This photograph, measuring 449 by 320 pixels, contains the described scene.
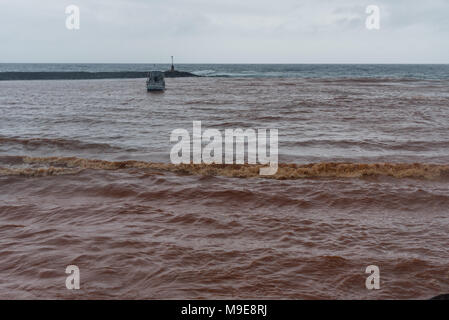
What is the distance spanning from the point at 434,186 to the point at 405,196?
111cm

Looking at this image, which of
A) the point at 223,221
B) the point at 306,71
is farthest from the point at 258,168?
the point at 306,71

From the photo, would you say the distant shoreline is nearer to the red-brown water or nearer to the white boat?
the white boat

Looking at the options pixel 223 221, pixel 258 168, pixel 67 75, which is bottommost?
pixel 223 221

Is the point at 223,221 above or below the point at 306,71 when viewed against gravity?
below

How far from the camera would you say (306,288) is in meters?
4.21

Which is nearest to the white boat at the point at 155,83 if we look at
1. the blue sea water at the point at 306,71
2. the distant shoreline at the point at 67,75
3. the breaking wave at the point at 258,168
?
the breaking wave at the point at 258,168

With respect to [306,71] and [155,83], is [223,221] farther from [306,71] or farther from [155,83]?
[306,71]

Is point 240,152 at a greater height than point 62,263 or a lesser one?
greater

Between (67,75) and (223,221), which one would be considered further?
(67,75)

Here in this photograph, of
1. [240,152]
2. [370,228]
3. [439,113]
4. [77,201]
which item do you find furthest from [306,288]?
[439,113]

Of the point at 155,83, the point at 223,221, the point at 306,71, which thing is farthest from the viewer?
the point at 306,71

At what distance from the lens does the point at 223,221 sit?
20.4ft

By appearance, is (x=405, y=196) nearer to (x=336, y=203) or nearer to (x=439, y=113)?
(x=336, y=203)

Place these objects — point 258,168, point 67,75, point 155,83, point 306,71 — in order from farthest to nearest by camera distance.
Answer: point 306,71, point 67,75, point 155,83, point 258,168
